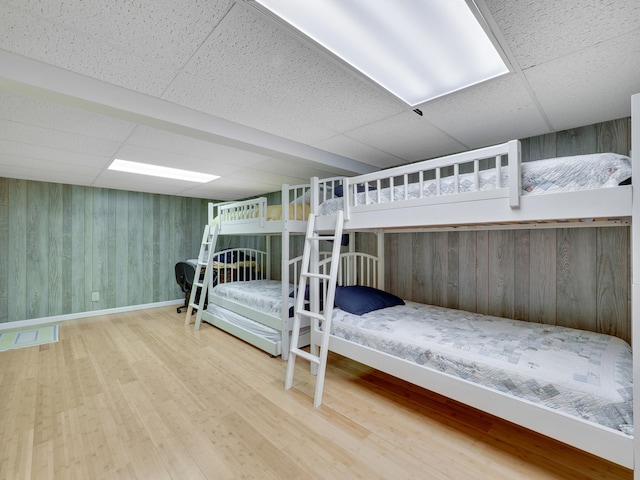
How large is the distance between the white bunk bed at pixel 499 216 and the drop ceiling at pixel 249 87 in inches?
17.1

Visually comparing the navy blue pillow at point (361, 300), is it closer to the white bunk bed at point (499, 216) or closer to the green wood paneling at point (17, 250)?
the white bunk bed at point (499, 216)

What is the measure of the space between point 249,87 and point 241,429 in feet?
6.81

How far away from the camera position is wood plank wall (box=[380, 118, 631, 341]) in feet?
6.86

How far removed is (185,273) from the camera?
4613 millimetres

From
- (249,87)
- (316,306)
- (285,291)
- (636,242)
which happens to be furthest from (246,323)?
(636,242)

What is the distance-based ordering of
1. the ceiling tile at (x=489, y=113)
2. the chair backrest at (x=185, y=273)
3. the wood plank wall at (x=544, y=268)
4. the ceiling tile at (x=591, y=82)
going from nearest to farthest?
the ceiling tile at (x=591, y=82), the ceiling tile at (x=489, y=113), the wood plank wall at (x=544, y=268), the chair backrest at (x=185, y=273)

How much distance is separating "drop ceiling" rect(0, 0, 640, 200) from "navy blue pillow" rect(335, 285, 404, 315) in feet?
4.23

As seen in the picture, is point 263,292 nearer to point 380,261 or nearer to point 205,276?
point 205,276

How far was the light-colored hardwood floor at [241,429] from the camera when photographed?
1.50m

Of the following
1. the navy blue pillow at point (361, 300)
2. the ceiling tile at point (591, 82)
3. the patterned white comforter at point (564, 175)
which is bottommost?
the navy blue pillow at point (361, 300)

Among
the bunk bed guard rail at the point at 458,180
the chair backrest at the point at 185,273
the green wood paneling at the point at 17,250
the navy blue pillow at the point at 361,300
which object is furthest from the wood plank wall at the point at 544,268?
the green wood paneling at the point at 17,250

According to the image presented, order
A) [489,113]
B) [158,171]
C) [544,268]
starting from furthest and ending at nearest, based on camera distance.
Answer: [158,171] < [544,268] < [489,113]

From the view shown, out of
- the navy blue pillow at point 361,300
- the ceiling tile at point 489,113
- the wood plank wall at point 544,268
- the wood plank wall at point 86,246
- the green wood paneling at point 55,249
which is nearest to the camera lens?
the ceiling tile at point 489,113

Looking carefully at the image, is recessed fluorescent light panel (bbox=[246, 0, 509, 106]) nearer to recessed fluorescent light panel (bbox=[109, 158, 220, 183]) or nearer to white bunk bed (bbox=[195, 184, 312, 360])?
white bunk bed (bbox=[195, 184, 312, 360])
